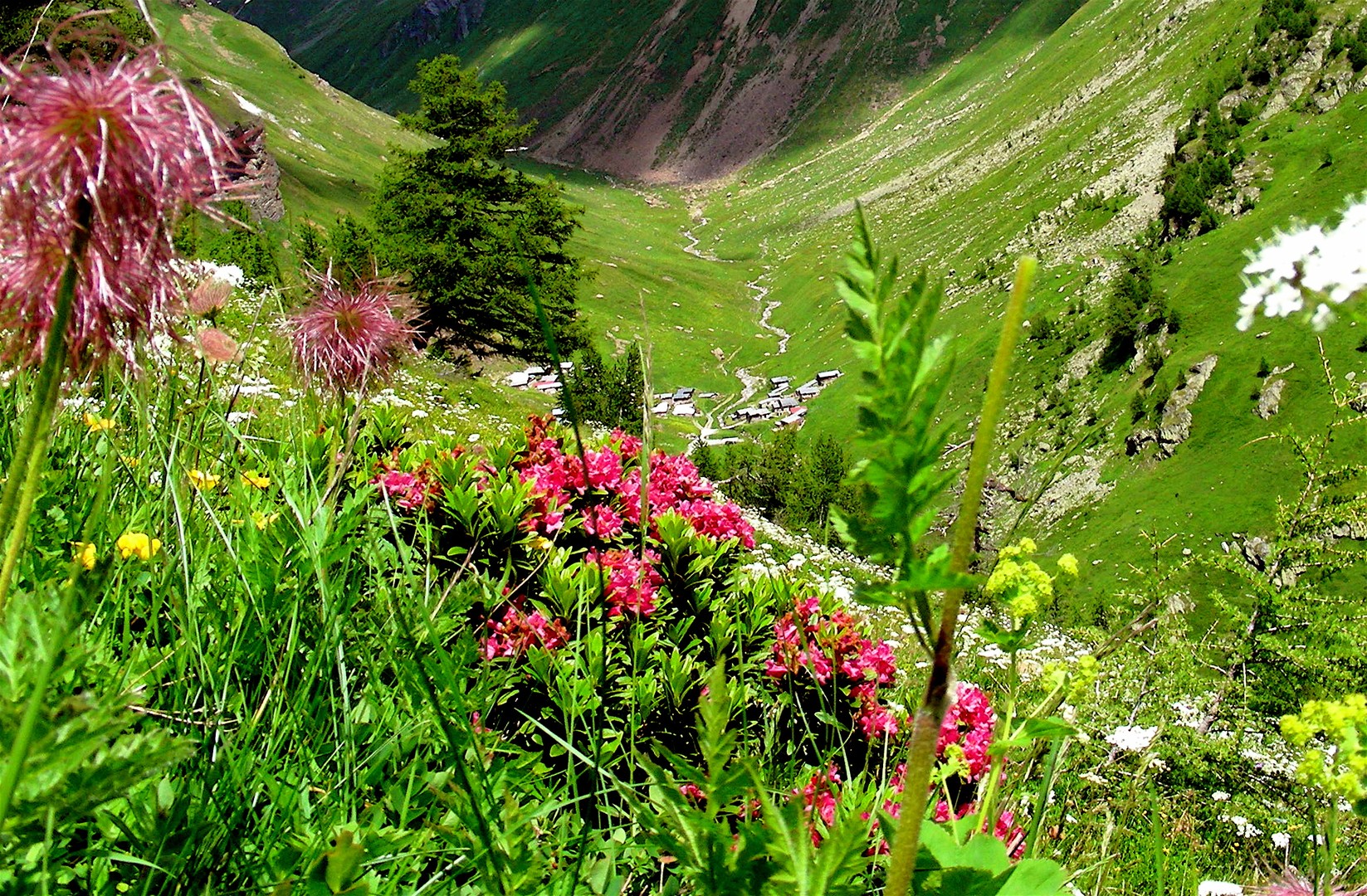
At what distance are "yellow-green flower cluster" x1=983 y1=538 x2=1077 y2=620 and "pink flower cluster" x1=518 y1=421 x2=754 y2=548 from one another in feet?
8.59

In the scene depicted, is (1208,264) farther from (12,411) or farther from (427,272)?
(12,411)

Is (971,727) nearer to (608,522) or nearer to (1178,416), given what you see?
(608,522)

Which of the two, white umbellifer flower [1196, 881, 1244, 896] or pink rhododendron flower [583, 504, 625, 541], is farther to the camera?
pink rhododendron flower [583, 504, 625, 541]

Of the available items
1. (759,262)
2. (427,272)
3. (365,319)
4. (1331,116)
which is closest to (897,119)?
(759,262)

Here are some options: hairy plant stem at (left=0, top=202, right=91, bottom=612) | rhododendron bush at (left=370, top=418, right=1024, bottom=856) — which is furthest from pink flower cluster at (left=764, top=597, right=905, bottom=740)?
hairy plant stem at (left=0, top=202, right=91, bottom=612)

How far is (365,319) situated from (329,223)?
3906 inches

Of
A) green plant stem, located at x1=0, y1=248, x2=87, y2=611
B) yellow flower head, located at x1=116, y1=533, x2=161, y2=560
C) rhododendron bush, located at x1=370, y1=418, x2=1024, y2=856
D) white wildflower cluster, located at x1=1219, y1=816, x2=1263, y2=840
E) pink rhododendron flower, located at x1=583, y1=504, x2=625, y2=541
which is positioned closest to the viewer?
green plant stem, located at x1=0, y1=248, x2=87, y2=611

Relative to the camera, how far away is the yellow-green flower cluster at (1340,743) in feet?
4.05

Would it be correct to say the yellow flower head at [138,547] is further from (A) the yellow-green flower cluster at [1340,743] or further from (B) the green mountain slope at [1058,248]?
(A) the yellow-green flower cluster at [1340,743]

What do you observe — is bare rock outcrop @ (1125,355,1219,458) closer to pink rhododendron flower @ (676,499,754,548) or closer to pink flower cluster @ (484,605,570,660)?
pink rhododendron flower @ (676,499,754,548)

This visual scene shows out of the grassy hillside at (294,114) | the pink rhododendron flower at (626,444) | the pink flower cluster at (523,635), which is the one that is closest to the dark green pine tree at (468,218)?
the pink rhododendron flower at (626,444)

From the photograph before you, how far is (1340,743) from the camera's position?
50.8 inches

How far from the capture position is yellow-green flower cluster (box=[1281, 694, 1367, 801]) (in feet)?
4.05

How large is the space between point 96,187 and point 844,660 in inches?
143
